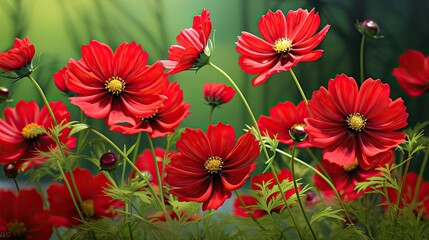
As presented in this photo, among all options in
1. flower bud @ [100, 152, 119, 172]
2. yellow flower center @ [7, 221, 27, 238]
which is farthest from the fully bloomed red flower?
flower bud @ [100, 152, 119, 172]

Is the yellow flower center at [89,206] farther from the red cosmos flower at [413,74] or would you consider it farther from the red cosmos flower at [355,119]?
the red cosmos flower at [413,74]

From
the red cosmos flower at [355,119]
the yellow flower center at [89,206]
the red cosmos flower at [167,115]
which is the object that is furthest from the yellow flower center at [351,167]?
the yellow flower center at [89,206]

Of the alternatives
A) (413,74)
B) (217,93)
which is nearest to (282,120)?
(217,93)

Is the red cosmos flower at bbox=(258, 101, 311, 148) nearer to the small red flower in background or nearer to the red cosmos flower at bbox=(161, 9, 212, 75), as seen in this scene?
the small red flower in background

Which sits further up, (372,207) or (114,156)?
(114,156)

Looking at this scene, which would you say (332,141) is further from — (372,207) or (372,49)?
(372,49)

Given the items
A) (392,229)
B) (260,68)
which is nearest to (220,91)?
(260,68)
